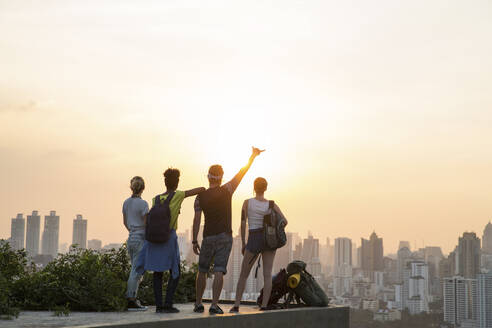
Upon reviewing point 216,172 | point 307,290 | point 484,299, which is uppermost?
point 216,172

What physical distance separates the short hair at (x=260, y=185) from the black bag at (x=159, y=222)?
4.17 ft

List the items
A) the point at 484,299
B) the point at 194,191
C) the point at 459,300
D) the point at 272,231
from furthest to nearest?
the point at 459,300
the point at 484,299
the point at 272,231
the point at 194,191

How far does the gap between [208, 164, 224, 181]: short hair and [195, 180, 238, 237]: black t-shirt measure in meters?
0.13

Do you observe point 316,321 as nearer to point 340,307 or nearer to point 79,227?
point 340,307

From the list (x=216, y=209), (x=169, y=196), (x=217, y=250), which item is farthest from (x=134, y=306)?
(x=216, y=209)

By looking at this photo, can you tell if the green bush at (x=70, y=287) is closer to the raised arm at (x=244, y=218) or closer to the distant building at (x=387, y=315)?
the raised arm at (x=244, y=218)

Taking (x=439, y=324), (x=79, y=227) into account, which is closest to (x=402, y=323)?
(x=439, y=324)

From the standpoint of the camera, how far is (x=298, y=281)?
9.14 metres

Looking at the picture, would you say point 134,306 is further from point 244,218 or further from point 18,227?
point 18,227

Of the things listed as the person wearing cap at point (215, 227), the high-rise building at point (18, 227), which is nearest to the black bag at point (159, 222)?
the person wearing cap at point (215, 227)

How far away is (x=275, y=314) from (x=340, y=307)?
1.70m

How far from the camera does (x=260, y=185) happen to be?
8352mm

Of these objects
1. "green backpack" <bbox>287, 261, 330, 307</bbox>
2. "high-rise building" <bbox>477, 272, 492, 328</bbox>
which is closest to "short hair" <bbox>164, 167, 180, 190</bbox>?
"green backpack" <bbox>287, 261, 330, 307</bbox>

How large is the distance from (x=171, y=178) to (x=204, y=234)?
2.76 ft
